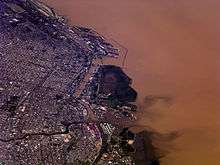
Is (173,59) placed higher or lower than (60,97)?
higher

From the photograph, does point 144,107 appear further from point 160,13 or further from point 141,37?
point 160,13

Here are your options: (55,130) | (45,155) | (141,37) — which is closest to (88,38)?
(141,37)

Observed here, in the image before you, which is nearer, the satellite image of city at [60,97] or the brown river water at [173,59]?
the satellite image of city at [60,97]

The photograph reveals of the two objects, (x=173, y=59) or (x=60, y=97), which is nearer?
(x=60, y=97)

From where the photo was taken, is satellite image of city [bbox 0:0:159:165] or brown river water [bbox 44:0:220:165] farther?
brown river water [bbox 44:0:220:165]
